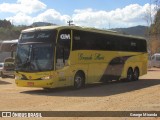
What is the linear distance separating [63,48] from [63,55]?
0.35 m

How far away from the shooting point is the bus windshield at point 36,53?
2091 cm

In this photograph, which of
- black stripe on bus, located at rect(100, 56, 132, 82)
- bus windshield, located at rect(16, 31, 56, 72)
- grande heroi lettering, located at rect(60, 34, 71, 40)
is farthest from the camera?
black stripe on bus, located at rect(100, 56, 132, 82)

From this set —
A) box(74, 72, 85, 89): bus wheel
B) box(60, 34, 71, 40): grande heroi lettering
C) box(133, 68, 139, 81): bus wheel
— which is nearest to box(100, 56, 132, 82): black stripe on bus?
box(133, 68, 139, 81): bus wheel

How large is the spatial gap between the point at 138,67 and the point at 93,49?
7675 millimetres

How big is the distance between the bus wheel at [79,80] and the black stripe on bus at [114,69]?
9.20ft

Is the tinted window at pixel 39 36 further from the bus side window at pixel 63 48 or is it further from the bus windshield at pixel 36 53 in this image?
the bus side window at pixel 63 48

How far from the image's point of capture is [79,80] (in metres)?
23.0

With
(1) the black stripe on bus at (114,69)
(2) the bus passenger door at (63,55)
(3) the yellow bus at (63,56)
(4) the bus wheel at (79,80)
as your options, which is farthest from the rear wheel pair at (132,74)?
(2) the bus passenger door at (63,55)

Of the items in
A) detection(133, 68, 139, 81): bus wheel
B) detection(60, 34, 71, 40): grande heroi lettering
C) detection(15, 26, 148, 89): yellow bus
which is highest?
detection(60, 34, 71, 40): grande heroi lettering

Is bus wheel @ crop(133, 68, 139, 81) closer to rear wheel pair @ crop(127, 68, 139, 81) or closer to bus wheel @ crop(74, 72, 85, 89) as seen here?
rear wheel pair @ crop(127, 68, 139, 81)

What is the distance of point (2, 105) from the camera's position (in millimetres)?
15703

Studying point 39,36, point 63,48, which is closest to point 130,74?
point 63,48

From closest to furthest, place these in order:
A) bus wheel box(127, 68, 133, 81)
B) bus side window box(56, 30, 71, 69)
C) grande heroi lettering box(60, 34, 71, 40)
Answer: bus side window box(56, 30, 71, 69) → grande heroi lettering box(60, 34, 71, 40) → bus wheel box(127, 68, 133, 81)

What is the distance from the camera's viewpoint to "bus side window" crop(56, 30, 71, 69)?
21158 millimetres
